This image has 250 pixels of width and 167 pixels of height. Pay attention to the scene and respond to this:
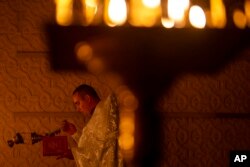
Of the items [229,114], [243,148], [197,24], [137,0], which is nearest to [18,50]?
[137,0]

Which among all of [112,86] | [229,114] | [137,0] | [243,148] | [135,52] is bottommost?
[243,148]

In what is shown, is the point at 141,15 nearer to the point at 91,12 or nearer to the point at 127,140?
the point at 91,12

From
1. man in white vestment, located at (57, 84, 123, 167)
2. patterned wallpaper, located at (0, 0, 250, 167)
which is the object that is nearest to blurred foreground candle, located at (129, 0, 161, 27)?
patterned wallpaper, located at (0, 0, 250, 167)

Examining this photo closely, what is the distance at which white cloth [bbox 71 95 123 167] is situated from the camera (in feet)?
8.21

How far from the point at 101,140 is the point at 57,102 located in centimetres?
59

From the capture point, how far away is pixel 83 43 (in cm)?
294

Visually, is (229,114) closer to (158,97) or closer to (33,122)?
(158,97)

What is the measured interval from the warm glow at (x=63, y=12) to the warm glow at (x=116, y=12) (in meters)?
0.27

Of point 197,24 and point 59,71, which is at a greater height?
point 197,24

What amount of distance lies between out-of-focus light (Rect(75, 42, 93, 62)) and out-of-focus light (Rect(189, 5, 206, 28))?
776 mm

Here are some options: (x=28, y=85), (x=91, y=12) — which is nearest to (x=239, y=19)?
(x=91, y=12)

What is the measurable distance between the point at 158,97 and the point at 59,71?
0.75 meters

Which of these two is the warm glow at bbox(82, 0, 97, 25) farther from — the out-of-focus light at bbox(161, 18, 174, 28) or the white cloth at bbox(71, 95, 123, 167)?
the white cloth at bbox(71, 95, 123, 167)

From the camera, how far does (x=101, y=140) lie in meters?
2.50
